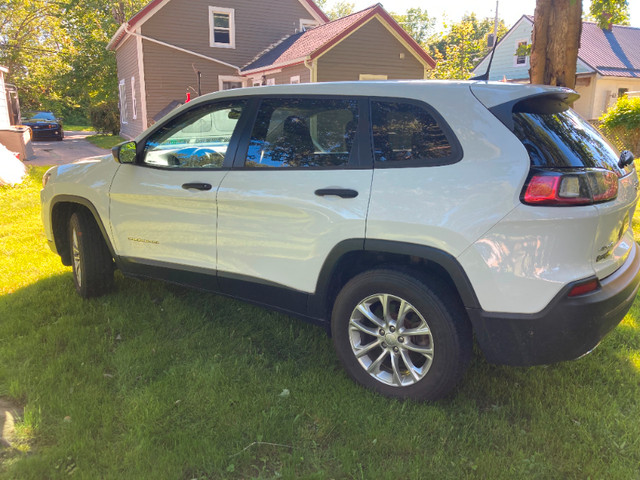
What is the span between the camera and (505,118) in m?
2.59

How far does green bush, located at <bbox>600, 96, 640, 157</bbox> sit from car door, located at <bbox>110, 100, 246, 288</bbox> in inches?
498

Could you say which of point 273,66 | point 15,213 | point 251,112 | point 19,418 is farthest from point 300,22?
point 19,418

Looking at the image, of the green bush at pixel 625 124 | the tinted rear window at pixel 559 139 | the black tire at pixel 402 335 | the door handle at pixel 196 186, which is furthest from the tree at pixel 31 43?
the tinted rear window at pixel 559 139

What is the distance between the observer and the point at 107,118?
2745cm

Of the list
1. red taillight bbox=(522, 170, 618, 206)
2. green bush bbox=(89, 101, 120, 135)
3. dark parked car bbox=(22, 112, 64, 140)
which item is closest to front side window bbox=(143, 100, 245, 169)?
red taillight bbox=(522, 170, 618, 206)

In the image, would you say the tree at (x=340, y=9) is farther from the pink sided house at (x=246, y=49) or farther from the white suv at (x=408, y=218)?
the white suv at (x=408, y=218)

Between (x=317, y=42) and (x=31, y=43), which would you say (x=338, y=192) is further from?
(x=31, y=43)

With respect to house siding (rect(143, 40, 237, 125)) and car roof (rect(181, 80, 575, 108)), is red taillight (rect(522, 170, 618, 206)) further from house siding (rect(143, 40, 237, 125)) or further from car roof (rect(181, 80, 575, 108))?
house siding (rect(143, 40, 237, 125))

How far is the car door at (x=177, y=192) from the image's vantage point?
3580mm

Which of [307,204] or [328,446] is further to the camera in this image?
[307,204]

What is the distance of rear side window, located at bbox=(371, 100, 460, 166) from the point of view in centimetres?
271

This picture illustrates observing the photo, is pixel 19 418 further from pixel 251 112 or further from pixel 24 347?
pixel 251 112

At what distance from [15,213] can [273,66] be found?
1322 centimetres

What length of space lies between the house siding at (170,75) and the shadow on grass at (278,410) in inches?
727
